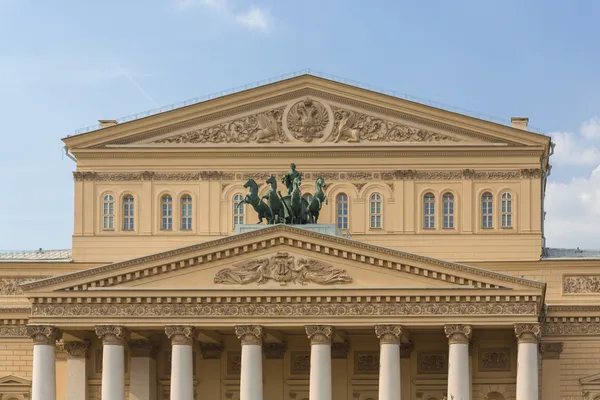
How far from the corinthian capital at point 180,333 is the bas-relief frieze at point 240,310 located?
1.84 ft

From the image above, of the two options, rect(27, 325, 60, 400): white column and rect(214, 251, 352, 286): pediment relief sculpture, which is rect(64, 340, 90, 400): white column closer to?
rect(27, 325, 60, 400): white column

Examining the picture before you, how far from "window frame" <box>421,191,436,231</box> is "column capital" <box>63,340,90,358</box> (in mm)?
17832

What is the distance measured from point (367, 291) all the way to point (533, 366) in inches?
306

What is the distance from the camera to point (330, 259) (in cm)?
7694

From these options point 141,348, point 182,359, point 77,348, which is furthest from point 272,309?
point 77,348

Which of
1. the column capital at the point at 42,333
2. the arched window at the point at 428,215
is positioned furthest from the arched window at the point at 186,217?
the column capital at the point at 42,333

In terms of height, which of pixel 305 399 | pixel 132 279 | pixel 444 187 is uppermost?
pixel 444 187

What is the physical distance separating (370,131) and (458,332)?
15.4 metres

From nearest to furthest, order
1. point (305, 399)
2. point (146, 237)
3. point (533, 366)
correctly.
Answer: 1. point (533, 366)
2. point (305, 399)
3. point (146, 237)

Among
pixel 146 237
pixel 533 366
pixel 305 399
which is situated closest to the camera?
pixel 533 366

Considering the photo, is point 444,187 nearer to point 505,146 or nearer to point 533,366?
point 505,146

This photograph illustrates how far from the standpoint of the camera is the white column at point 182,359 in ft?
252

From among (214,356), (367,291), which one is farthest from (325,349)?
(214,356)

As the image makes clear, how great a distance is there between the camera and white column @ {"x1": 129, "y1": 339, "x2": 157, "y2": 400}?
3216 inches
